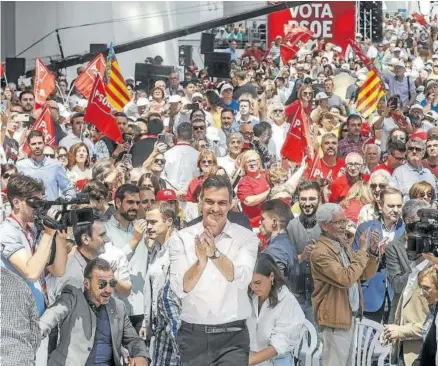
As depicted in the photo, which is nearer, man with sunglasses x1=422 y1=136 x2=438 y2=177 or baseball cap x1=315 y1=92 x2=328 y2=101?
man with sunglasses x1=422 y1=136 x2=438 y2=177

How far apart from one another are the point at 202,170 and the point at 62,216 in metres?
4.99

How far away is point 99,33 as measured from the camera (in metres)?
30.7

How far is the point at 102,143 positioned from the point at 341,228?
7264 mm

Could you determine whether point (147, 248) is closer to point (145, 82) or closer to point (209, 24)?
point (145, 82)

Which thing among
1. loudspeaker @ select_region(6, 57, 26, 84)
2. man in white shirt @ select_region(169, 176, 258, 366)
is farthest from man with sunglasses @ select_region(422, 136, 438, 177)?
loudspeaker @ select_region(6, 57, 26, 84)

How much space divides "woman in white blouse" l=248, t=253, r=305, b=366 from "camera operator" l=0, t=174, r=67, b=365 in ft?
4.24

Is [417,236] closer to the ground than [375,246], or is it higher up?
higher up

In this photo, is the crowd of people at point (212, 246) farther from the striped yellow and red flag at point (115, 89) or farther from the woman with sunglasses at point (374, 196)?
the striped yellow and red flag at point (115, 89)

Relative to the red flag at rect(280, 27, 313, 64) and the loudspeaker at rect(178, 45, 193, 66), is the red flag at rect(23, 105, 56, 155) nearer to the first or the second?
the red flag at rect(280, 27, 313, 64)

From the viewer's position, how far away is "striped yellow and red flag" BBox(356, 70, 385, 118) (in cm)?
1986

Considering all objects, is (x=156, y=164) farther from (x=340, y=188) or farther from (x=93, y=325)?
(x=93, y=325)

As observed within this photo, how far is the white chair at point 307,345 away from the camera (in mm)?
9320

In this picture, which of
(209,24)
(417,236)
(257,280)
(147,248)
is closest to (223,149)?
(147,248)

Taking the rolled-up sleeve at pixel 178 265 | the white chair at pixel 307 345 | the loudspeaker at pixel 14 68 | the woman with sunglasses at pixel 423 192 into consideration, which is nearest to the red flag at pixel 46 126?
the woman with sunglasses at pixel 423 192
